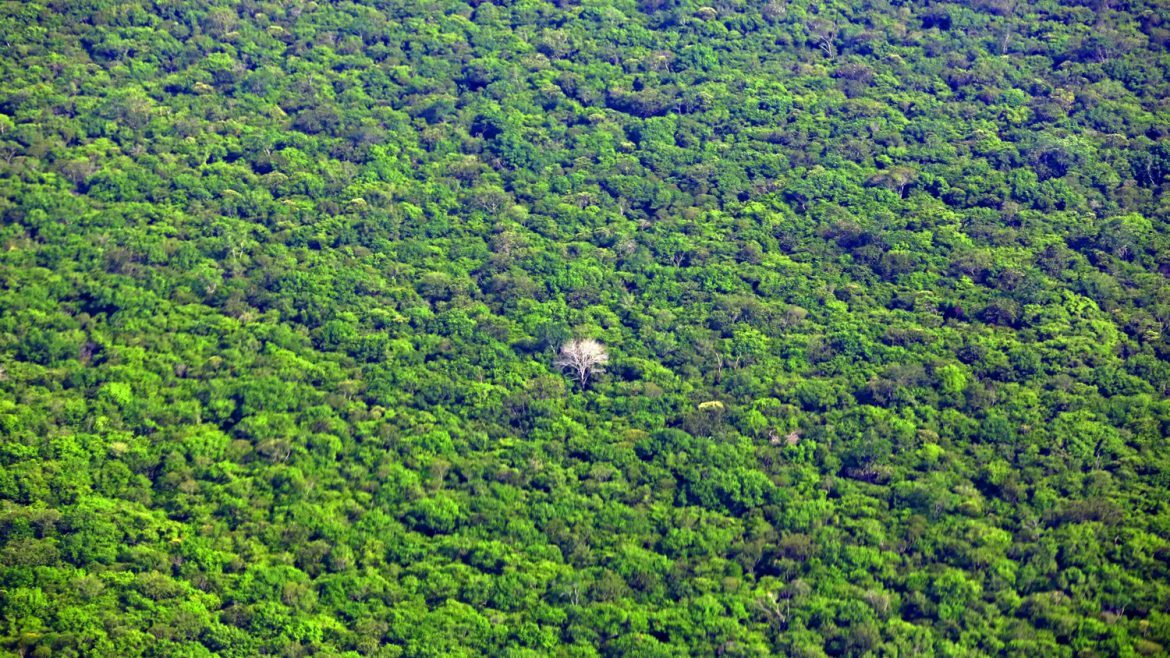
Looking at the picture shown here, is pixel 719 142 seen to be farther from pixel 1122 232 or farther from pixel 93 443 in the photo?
pixel 93 443

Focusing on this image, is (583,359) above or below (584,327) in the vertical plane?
below

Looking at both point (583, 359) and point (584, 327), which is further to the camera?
point (584, 327)

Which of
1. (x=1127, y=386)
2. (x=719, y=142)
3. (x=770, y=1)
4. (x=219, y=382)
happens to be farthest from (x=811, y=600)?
(x=770, y=1)

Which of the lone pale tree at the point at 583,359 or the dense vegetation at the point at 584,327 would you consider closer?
the dense vegetation at the point at 584,327

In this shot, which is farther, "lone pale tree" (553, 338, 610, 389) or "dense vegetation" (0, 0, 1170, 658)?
"lone pale tree" (553, 338, 610, 389)
